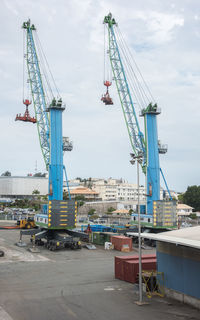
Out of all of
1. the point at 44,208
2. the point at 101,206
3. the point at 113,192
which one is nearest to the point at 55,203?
the point at 44,208

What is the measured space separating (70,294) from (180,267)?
6631mm

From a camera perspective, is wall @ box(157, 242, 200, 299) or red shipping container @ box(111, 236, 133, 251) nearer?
wall @ box(157, 242, 200, 299)

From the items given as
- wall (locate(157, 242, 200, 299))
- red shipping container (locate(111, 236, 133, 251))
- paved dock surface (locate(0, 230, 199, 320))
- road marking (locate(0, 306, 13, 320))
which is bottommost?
paved dock surface (locate(0, 230, 199, 320))

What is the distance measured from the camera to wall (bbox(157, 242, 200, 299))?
17438 millimetres

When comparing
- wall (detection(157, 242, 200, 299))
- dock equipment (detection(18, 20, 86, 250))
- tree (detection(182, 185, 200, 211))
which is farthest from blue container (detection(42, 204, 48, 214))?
tree (detection(182, 185, 200, 211))

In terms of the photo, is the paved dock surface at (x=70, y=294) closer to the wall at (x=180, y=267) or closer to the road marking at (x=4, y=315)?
the road marking at (x=4, y=315)

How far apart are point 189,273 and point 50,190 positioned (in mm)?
30153

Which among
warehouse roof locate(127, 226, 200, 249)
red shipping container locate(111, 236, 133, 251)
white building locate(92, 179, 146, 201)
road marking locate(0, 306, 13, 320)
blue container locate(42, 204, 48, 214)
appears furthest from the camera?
white building locate(92, 179, 146, 201)

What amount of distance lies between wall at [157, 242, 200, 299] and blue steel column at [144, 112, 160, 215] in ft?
91.6

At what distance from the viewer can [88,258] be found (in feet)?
104

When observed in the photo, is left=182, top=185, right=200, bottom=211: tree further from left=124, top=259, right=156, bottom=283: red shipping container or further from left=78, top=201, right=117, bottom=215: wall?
left=124, top=259, right=156, bottom=283: red shipping container

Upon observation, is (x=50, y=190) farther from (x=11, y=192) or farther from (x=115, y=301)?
(x=11, y=192)

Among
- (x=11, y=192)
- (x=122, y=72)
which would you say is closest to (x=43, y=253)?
(x=122, y=72)

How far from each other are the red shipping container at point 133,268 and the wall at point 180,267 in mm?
2325
